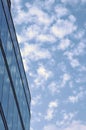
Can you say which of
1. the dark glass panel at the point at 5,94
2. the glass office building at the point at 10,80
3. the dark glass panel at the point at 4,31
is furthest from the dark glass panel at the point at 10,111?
the dark glass panel at the point at 4,31

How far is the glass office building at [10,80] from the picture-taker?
3105 cm

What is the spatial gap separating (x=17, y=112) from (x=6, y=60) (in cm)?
743

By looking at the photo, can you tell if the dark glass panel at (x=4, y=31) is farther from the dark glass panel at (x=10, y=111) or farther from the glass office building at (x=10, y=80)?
the dark glass panel at (x=10, y=111)

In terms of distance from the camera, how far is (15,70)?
3784 cm

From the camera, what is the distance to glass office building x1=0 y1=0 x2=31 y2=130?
31.0 meters

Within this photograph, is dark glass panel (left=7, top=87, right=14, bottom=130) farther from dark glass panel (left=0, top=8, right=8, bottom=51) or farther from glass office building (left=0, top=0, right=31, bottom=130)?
dark glass panel (left=0, top=8, right=8, bottom=51)

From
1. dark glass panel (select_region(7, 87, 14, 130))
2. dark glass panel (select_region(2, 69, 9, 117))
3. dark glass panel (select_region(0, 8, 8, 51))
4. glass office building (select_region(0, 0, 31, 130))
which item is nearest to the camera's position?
dark glass panel (select_region(2, 69, 9, 117))

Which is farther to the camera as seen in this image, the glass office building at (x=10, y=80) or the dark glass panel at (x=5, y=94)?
the glass office building at (x=10, y=80)

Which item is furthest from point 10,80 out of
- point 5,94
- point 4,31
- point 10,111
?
point 4,31

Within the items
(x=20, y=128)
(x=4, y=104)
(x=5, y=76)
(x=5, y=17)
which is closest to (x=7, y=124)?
(x=4, y=104)

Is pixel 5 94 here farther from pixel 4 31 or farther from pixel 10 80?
pixel 4 31

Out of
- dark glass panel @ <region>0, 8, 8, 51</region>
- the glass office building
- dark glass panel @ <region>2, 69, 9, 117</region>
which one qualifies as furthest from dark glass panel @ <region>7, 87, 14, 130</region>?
dark glass panel @ <region>0, 8, 8, 51</region>

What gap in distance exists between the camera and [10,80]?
3459 cm

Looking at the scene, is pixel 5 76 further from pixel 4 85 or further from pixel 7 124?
pixel 7 124
